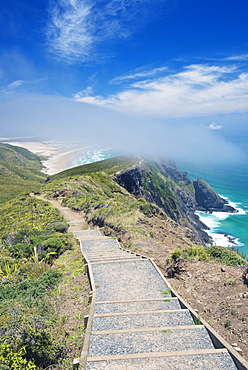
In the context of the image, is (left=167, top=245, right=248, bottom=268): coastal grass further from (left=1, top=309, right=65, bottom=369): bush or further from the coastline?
the coastline

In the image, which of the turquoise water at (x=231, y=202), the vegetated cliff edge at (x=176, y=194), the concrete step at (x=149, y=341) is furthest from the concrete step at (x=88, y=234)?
the vegetated cliff edge at (x=176, y=194)

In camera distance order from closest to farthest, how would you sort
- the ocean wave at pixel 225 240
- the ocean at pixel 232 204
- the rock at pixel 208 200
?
1. the ocean wave at pixel 225 240
2. the ocean at pixel 232 204
3. the rock at pixel 208 200

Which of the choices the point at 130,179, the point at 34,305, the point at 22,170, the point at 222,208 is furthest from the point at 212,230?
the point at 22,170

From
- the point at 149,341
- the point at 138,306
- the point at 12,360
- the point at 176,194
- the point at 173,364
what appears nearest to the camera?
the point at 12,360

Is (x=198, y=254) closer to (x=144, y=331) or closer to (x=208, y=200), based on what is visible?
(x=144, y=331)

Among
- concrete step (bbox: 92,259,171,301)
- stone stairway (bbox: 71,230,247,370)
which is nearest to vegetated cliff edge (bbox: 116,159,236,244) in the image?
concrete step (bbox: 92,259,171,301)

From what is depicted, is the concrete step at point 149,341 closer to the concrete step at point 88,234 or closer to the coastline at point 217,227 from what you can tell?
the concrete step at point 88,234

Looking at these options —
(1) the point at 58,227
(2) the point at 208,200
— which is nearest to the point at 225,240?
(2) the point at 208,200
